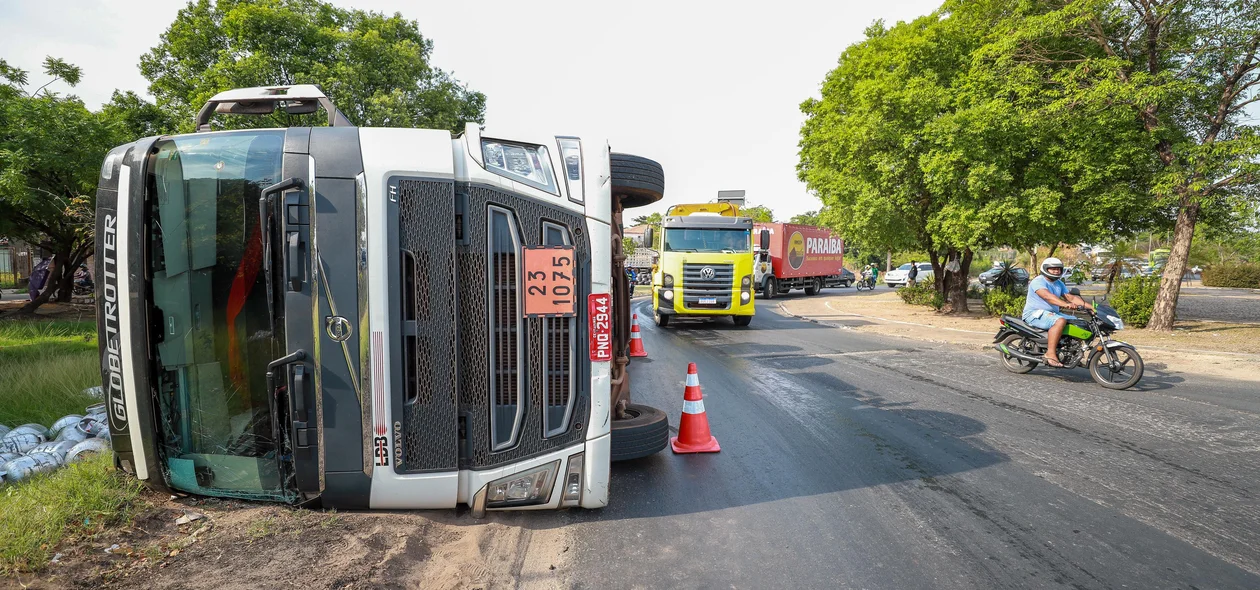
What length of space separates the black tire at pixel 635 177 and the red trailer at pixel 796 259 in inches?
939

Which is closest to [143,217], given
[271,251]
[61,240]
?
[271,251]

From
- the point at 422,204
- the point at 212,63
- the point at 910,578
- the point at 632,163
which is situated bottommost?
the point at 910,578

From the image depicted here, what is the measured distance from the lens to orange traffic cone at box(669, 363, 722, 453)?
548cm

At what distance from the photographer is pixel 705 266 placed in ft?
49.9

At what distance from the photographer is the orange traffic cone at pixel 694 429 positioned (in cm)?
548

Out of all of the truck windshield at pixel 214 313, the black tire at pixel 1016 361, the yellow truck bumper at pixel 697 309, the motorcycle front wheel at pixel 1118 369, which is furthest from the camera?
the yellow truck bumper at pixel 697 309

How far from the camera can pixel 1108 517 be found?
405cm

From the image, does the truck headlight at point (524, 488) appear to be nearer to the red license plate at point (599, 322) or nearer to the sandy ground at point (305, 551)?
the sandy ground at point (305, 551)

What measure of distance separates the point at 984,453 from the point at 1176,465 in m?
1.35

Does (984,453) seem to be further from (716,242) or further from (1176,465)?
(716,242)

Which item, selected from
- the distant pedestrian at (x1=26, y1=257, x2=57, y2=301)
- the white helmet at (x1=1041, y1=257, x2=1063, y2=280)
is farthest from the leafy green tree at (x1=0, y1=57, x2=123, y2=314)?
Answer: the white helmet at (x1=1041, y1=257, x2=1063, y2=280)

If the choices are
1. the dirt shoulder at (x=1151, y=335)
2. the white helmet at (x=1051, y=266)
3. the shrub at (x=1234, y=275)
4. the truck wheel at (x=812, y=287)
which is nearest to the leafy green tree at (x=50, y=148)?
the white helmet at (x=1051, y=266)

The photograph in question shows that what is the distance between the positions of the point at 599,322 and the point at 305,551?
6.42 feet

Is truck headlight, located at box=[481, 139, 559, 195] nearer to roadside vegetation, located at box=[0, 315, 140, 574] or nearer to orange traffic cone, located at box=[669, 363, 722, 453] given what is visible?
orange traffic cone, located at box=[669, 363, 722, 453]
